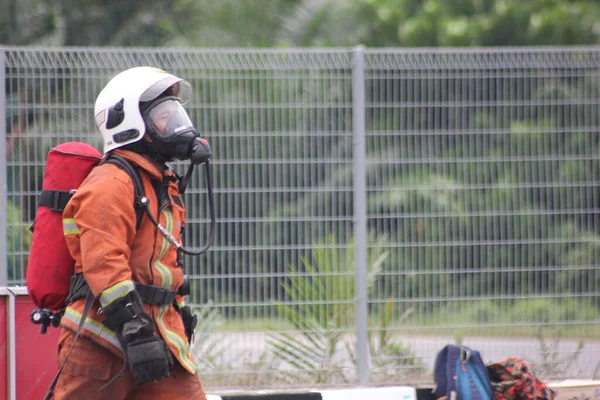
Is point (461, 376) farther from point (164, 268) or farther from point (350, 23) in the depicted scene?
point (350, 23)

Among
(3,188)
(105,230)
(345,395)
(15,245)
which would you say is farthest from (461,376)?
(3,188)

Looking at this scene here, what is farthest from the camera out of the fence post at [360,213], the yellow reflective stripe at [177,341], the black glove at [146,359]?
the fence post at [360,213]

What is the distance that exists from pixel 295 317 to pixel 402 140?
1.54 m

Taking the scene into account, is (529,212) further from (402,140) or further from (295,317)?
(295,317)

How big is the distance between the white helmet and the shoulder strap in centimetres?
9

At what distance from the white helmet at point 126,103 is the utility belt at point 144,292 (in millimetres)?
589

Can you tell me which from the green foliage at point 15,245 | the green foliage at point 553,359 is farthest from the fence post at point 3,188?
the green foliage at point 553,359

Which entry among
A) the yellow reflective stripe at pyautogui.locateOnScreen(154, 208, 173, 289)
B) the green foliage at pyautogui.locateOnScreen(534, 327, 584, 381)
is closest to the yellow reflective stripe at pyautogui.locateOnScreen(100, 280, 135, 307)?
the yellow reflective stripe at pyautogui.locateOnScreen(154, 208, 173, 289)

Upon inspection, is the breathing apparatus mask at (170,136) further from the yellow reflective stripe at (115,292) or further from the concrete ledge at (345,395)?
the concrete ledge at (345,395)

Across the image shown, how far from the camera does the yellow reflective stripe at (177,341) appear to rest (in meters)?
3.86

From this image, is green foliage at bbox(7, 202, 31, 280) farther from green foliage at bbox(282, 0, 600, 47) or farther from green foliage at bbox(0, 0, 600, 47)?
green foliage at bbox(282, 0, 600, 47)

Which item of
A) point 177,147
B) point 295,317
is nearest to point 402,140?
point 295,317

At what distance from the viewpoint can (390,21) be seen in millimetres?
14719

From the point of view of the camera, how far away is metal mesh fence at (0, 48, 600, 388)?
6.59 metres
